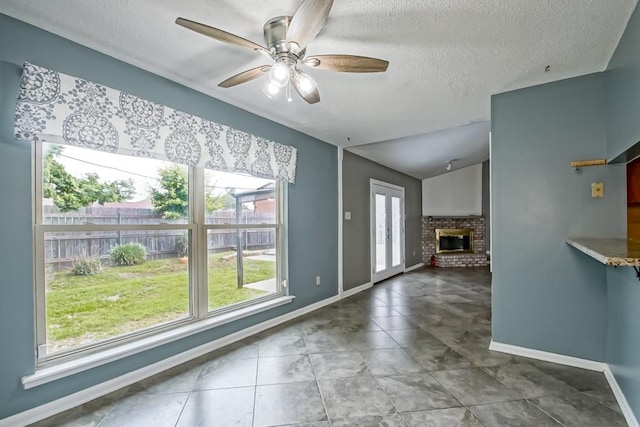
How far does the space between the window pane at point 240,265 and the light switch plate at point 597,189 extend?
2992 mm

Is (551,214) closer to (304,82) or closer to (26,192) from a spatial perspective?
(304,82)

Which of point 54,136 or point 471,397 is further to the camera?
point 471,397

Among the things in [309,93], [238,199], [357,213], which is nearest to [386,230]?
[357,213]

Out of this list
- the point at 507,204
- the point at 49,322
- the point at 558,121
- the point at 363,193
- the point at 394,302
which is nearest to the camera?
the point at 49,322

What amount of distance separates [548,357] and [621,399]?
1.96ft

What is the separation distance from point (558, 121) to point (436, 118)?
1.14m

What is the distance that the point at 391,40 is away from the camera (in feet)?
6.21

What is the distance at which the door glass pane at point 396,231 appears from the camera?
247 inches

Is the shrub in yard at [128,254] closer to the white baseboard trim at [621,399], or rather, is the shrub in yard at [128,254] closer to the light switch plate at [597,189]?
the white baseboard trim at [621,399]

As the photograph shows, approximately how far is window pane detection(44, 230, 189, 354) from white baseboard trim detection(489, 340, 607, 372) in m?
2.89

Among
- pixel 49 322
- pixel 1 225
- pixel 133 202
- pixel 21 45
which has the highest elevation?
pixel 21 45

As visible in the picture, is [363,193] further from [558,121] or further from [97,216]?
[97,216]

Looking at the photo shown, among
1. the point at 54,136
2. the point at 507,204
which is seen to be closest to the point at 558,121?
the point at 507,204

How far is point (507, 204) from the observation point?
2668 mm
